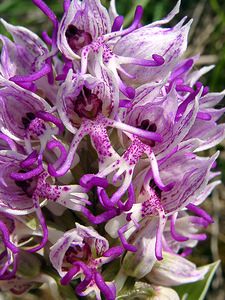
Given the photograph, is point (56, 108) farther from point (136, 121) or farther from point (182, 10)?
point (182, 10)

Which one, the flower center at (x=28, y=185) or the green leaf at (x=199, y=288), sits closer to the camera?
the flower center at (x=28, y=185)

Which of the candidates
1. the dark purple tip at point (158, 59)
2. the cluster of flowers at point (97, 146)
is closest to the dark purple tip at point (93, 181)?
the cluster of flowers at point (97, 146)

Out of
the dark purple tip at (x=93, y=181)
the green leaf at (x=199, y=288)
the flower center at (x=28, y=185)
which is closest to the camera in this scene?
the dark purple tip at (x=93, y=181)

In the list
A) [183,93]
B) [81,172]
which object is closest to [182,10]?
[183,93]

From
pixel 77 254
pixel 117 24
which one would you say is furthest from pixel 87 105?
pixel 77 254

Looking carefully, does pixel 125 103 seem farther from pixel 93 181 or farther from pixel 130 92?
pixel 93 181

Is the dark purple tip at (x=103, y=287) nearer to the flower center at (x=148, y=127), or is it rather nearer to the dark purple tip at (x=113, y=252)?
the dark purple tip at (x=113, y=252)

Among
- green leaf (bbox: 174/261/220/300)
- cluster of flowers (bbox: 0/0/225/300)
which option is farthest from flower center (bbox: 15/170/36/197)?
green leaf (bbox: 174/261/220/300)

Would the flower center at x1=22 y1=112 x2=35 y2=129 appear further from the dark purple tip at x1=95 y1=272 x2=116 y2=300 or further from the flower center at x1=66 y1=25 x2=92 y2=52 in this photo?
the dark purple tip at x1=95 y1=272 x2=116 y2=300
